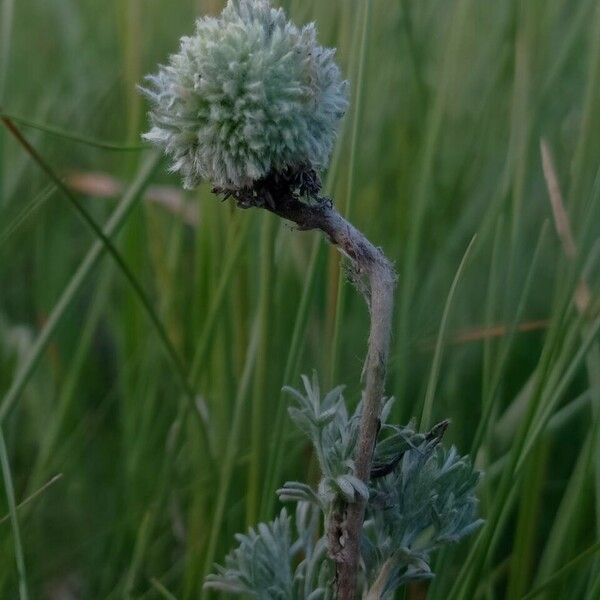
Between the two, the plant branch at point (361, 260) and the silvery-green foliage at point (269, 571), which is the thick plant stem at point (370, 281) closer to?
the plant branch at point (361, 260)

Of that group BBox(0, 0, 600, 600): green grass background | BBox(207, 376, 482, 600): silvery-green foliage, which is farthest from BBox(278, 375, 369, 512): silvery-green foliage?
BBox(0, 0, 600, 600): green grass background

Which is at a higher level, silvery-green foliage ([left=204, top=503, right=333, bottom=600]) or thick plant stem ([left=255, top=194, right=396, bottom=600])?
thick plant stem ([left=255, top=194, right=396, bottom=600])

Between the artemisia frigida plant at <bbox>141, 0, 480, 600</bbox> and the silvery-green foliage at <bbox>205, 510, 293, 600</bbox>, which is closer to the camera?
the artemisia frigida plant at <bbox>141, 0, 480, 600</bbox>

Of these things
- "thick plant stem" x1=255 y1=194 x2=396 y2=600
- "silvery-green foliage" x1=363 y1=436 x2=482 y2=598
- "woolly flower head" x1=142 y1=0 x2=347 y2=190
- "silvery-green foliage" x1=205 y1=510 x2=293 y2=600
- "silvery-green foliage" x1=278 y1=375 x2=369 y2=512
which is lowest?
"silvery-green foliage" x1=205 y1=510 x2=293 y2=600

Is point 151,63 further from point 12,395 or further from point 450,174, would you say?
point 12,395

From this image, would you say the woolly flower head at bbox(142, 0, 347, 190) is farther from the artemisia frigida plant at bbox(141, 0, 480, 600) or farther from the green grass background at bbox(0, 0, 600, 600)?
the green grass background at bbox(0, 0, 600, 600)

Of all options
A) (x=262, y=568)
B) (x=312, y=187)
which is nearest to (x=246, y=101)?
(x=312, y=187)

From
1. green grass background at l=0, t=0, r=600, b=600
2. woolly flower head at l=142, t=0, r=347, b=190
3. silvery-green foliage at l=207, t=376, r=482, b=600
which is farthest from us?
green grass background at l=0, t=0, r=600, b=600

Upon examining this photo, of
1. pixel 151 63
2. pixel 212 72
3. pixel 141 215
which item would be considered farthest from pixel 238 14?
pixel 151 63
